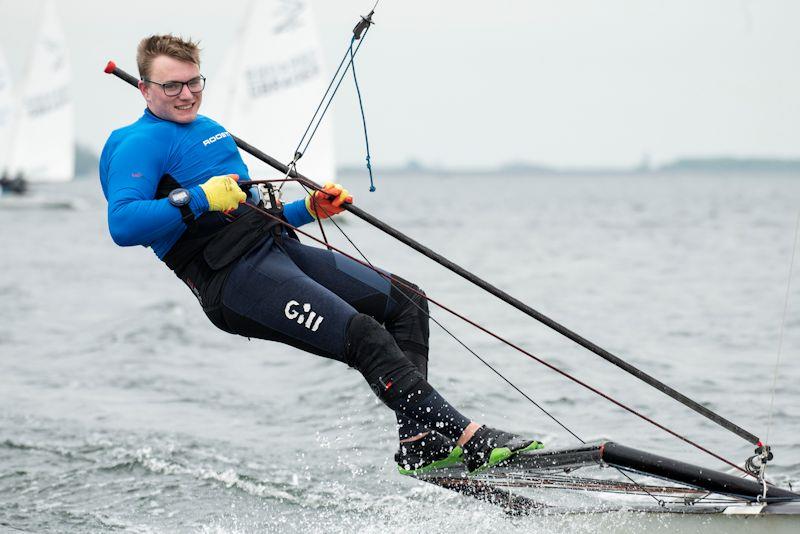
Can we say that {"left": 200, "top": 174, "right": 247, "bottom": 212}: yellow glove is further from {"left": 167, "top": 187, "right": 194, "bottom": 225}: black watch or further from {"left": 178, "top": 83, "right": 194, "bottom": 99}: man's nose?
{"left": 178, "top": 83, "right": 194, "bottom": 99}: man's nose

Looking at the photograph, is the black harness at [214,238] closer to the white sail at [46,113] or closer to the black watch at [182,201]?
the black watch at [182,201]

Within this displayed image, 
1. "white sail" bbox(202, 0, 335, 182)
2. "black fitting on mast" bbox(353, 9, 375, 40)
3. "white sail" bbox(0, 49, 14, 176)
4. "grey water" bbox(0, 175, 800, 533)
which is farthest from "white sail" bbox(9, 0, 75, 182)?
"black fitting on mast" bbox(353, 9, 375, 40)

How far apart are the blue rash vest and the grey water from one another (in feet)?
6.70

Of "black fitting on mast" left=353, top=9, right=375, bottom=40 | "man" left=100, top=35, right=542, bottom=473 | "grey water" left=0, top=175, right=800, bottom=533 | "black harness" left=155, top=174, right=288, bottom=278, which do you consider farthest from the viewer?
"grey water" left=0, top=175, right=800, bottom=533

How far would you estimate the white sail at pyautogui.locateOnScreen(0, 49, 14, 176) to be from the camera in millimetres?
39000

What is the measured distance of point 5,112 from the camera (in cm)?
3969

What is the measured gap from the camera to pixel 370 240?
104 ft

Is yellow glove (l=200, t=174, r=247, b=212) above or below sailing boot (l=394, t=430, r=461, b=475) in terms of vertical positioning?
above

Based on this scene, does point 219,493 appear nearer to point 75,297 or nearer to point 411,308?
point 411,308

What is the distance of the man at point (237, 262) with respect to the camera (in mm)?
4402

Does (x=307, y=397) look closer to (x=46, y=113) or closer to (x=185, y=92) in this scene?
(x=185, y=92)

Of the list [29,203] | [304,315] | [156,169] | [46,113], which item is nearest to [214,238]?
[156,169]

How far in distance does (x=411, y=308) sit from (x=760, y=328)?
415 inches

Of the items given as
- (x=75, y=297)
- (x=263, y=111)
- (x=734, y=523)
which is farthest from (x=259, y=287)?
(x=263, y=111)
